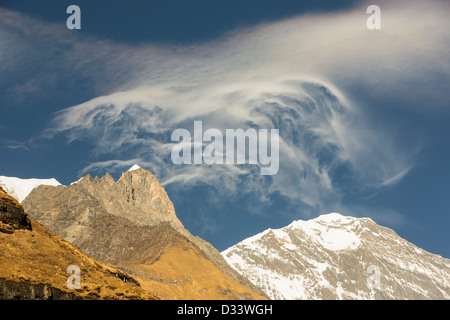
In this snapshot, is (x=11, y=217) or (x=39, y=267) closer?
(x=39, y=267)

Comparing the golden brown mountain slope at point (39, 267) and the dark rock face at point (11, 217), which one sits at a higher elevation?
the dark rock face at point (11, 217)

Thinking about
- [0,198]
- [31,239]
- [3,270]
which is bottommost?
[3,270]

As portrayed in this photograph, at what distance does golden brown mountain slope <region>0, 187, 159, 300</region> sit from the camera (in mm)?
75375

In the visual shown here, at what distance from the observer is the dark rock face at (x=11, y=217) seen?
290ft

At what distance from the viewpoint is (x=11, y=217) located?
92.0 meters

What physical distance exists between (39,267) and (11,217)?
1612 centimetres

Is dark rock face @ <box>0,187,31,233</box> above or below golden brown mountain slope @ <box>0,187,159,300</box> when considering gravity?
above

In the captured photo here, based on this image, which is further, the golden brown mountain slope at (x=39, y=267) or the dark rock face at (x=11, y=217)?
the dark rock face at (x=11, y=217)

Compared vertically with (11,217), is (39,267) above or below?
below

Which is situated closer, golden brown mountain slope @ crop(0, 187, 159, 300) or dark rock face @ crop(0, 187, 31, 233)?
golden brown mountain slope @ crop(0, 187, 159, 300)
